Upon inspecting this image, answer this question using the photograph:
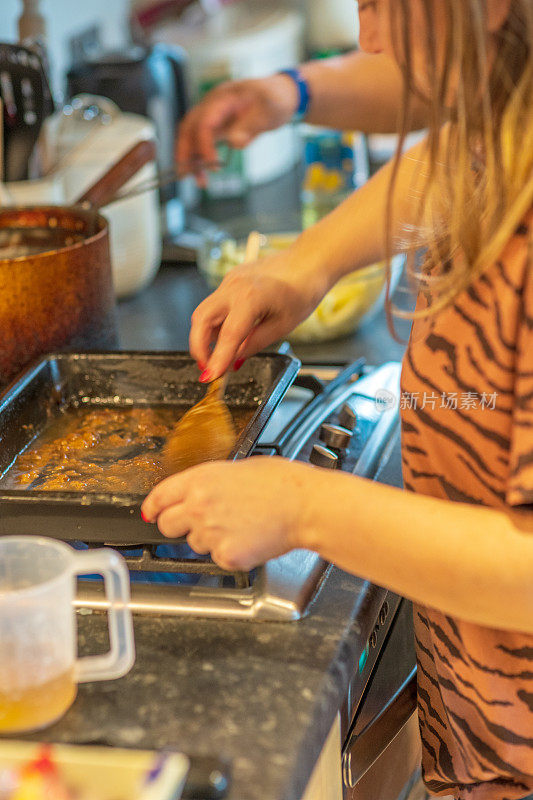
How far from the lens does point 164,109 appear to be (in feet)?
6.12

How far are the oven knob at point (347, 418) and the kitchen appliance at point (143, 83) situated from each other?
0.90 meters

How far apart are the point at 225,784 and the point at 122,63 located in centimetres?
149

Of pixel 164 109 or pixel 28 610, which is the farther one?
pixel 164 109

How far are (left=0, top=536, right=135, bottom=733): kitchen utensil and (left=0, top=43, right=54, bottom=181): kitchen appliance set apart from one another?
2.79 feet

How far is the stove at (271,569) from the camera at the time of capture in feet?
2.70

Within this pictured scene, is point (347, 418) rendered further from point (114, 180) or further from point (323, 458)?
point (114, 180)

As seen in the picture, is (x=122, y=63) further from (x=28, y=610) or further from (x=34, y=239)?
(x=28, y=610)

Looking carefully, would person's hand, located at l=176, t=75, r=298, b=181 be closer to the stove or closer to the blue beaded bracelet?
the blue beaded bracelet

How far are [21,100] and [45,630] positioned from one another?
3.06 ft

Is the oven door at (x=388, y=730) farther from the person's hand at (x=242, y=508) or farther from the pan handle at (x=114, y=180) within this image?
the pan handle at (x=114, y=180)

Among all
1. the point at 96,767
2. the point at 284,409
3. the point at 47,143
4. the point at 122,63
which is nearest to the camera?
the point at 96,767

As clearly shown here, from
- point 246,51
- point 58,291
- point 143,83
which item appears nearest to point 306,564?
point 58,291

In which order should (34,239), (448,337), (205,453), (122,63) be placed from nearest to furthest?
(448,337) < (205,453) < (34,239) < (122,63)

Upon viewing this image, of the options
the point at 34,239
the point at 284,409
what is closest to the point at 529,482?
the point at 284,409
